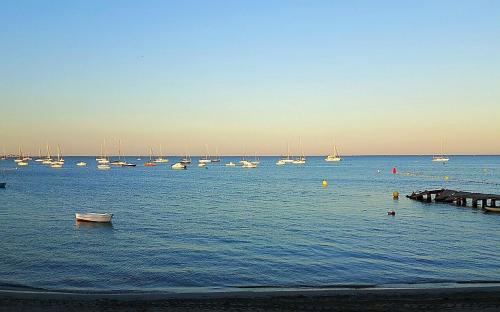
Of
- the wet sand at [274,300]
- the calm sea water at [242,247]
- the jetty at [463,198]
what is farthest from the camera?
the jetty at [463,198]

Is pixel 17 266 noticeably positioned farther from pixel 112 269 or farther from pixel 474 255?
pixel 474 255

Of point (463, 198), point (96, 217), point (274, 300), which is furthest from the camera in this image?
point (463, 198)

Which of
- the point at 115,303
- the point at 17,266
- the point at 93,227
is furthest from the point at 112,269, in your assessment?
the point at 93,227

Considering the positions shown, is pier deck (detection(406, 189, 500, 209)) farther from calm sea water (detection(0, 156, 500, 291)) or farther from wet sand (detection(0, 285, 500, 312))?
wet sand (detection(0, 285, 500, 312))

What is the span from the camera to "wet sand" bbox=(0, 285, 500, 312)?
1730 cm

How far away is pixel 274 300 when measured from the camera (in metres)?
18.6

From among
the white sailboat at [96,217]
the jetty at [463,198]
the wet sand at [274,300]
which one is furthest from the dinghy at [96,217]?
the jetty at [463,198]

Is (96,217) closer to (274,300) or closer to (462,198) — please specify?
(274,300)

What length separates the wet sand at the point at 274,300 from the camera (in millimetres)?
17297

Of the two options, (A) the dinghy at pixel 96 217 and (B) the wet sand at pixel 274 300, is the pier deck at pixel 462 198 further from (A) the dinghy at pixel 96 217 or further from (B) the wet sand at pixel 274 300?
(B) the wet sand at pixel 274 300

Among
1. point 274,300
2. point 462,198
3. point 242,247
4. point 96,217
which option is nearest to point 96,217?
point 96,217

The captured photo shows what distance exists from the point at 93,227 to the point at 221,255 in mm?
17494

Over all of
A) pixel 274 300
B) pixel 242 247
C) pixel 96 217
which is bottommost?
pixel 242 247

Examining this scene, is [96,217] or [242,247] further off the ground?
[96,217]
